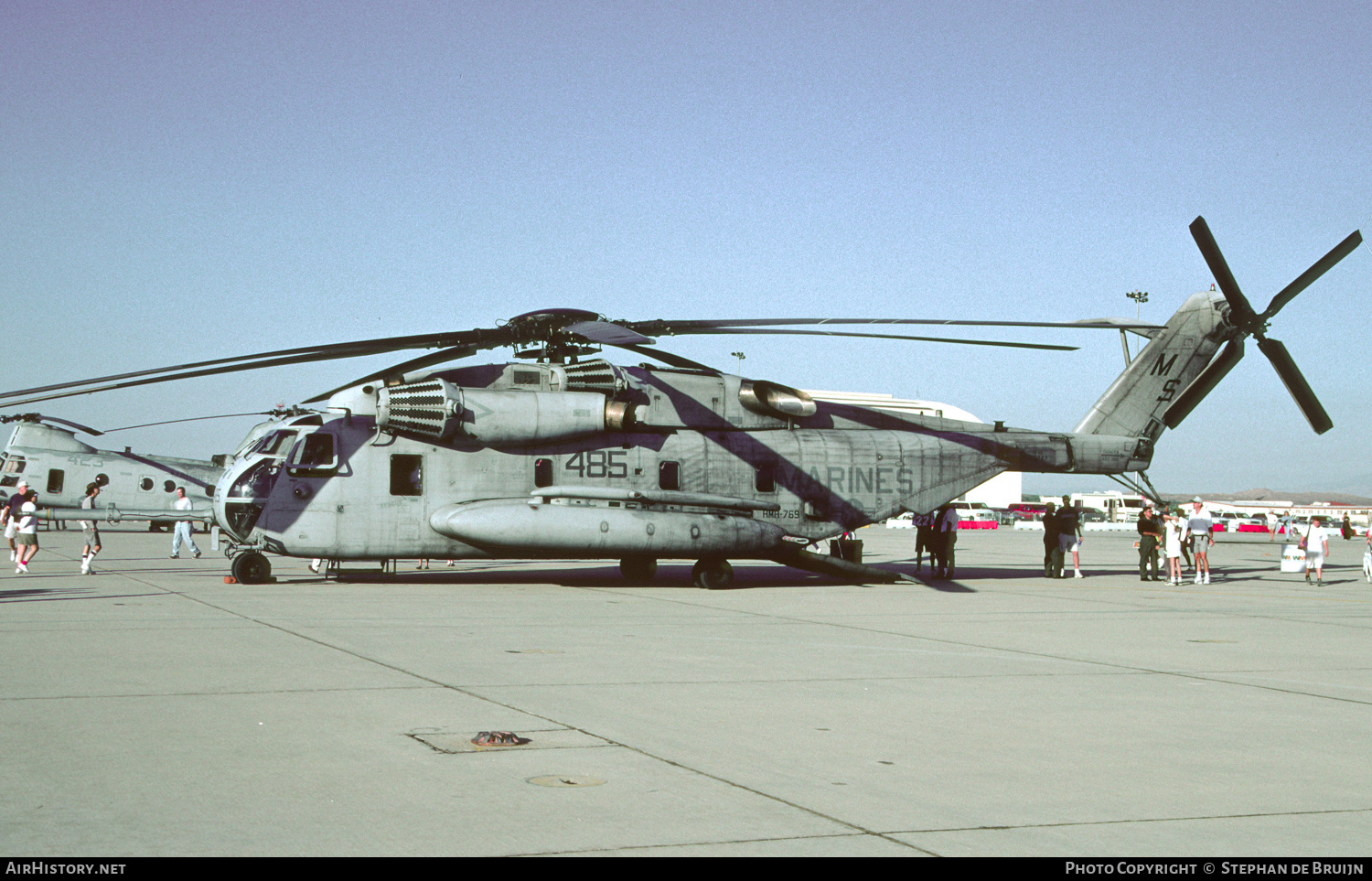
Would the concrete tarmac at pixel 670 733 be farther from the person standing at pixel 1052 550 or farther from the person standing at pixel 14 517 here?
the person standing at pixel 1052 550

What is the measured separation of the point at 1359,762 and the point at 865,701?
3140 mm

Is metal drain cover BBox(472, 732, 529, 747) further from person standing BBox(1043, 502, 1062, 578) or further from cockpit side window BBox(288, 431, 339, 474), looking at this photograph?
person standing BBox(1043, 502, 1062, 578)

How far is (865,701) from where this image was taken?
27.8 ft

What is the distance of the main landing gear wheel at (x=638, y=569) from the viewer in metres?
21.4

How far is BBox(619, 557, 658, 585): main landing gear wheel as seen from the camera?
2141 cm

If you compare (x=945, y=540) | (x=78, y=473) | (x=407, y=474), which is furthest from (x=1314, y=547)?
(x=78, y=473)

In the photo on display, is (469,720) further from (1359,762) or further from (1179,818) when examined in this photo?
(1359,762)

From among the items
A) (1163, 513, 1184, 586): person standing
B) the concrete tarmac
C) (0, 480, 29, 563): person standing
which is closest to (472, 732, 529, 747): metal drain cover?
the concrete tarmac

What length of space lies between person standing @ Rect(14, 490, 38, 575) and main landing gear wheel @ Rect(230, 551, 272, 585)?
14.0 feet

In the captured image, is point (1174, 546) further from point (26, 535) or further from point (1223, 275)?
point (26, 535)

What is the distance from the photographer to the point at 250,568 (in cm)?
1916

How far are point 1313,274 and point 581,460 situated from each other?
14.4 metres

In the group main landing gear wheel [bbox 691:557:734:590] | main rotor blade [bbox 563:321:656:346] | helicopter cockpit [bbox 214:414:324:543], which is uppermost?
main rotor blade [bbox 563:321:656:346]
